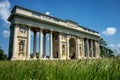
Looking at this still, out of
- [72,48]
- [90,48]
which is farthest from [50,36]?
[90,48]

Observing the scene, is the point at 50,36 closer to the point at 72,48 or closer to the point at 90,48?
the point at 72,48

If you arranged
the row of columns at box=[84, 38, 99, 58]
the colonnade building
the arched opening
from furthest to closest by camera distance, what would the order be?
the row of columns at box=[84, 38, 99, 58] → the arched opening → the colonnade building

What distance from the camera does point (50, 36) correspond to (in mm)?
38594

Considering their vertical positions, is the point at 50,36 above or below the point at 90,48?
above

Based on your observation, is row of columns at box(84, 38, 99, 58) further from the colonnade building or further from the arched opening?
the arched opening

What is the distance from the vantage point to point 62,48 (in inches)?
1682

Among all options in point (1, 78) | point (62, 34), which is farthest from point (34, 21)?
point (1, 78)

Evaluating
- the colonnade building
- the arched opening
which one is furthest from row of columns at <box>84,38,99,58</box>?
the arched opening

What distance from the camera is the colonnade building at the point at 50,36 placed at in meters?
31.4

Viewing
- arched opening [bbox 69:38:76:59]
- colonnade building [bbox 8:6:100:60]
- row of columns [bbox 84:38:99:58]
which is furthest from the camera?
row of columns [bbox 84:38:99:58]

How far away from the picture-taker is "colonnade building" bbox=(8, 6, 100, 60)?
31.4 meters

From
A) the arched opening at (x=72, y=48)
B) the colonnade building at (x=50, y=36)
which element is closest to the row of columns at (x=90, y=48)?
the colonnade building at (x=50, y=36)

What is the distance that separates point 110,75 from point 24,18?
32428mm

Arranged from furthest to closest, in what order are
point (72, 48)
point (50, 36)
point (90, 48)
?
point (90, 48)
point (72, 48)
point (50, 36)
